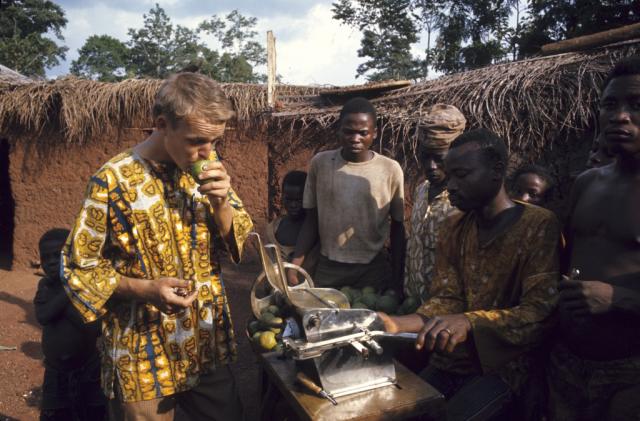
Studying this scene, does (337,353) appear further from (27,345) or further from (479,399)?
(27,345)

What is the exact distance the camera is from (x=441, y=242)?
2.26 m

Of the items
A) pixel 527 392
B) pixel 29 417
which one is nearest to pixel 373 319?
pixel 527 392

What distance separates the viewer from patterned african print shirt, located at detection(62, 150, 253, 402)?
1.84m

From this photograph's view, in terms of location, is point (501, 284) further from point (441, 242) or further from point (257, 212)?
point (257, 212)

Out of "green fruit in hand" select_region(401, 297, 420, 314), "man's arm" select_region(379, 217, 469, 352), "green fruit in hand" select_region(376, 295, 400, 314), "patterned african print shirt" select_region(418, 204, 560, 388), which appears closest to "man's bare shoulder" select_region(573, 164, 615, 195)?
"patterned african print shirt" select_region(418, 204, 560, 388)

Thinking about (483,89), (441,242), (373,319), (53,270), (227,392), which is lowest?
(227,392)

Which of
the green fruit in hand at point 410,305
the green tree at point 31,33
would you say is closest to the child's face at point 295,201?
the green fruit in hand at point 410,305

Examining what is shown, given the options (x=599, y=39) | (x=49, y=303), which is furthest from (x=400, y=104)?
(x=49, y=303)

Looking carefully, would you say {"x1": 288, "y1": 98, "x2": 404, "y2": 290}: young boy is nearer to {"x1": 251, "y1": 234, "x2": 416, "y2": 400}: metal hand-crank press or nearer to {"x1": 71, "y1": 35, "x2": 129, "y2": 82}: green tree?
{"x1": 251, "y1": 234, "x2": 416, "y2": 400}: metal hand-crank press

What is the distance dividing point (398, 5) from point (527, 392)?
22.5m

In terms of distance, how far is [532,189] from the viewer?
3.28 metres

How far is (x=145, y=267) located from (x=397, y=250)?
6.40ft

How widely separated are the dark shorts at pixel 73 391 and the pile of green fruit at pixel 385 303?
1668 millimetres

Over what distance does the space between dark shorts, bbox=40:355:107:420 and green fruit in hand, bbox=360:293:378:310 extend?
172cm
